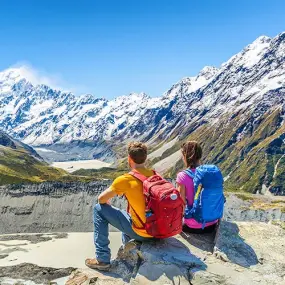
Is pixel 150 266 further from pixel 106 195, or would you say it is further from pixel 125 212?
pixel 106 195

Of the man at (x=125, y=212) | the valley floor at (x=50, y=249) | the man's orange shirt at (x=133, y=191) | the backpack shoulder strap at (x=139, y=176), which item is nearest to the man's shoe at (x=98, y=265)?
the man at (x=125, y=212)

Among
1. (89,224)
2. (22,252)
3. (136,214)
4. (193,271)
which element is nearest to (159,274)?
(193,271)

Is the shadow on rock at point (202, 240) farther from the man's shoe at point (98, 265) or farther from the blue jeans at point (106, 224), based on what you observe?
the man's shoe at point (98, 265)

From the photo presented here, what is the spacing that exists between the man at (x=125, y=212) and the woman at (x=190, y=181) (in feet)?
5.49

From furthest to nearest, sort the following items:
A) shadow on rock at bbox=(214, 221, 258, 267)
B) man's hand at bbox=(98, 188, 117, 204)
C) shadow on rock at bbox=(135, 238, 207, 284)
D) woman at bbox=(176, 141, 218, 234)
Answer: woman at bbox=(176, 141, 218, 234)
shadow on rock at bbox=(214, 221, 258, 267)
man's hand at bbox=(98, 188, 117, 204)
shadow on rock at bbox=(135, 238, 207, 284)

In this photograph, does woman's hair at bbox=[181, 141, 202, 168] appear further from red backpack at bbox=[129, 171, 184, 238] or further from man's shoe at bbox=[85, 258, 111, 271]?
man's shoe at bbox=[85, 258, 111, 271]

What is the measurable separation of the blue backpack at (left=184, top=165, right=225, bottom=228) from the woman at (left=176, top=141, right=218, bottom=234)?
21 centimetres

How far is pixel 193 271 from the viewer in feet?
40.7

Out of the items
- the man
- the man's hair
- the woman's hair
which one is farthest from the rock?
the man's hair

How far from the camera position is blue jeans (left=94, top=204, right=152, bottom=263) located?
45.3ft

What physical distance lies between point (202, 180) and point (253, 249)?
3261 mm

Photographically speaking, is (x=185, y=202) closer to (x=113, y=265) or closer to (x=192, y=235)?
(x=192, y=235)

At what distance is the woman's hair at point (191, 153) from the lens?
15.0 meters

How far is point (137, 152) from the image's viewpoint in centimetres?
1324
